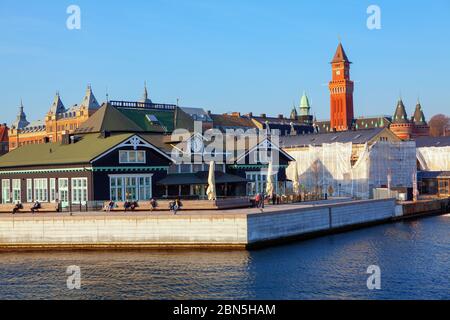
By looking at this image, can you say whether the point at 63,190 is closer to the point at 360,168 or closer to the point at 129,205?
the point at 129,205

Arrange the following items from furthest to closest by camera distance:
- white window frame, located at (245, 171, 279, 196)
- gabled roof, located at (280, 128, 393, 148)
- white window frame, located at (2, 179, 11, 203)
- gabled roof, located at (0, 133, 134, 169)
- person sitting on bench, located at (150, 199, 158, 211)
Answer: gabled roof, located at (280, 128, 393, 148), white window frame, located at (245, 171, 279, 196), white window frame, located at (2, 179, 11, 203), gabled roof, located at (0, 133, 134, 169), person sitting on bench, located at (150, 199, 158, 211)

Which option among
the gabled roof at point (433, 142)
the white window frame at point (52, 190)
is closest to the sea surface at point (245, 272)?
the white window frame at point (52, 190)

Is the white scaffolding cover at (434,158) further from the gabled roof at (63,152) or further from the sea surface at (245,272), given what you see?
the gabled roof at (63,152)

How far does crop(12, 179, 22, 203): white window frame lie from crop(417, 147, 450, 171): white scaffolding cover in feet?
254

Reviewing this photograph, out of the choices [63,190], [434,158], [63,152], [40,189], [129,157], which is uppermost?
[63,152]

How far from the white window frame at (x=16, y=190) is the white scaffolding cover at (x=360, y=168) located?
44.4m

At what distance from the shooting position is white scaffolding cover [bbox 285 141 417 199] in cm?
9619

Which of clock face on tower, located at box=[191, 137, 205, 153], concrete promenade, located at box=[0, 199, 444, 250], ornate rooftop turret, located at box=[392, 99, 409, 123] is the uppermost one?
ornate rooftop turret, located at box=[392, 99, 409, 123]

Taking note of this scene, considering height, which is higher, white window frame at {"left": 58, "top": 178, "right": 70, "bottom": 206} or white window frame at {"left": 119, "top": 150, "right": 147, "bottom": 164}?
white window frame at {"left": 119, "top": 150, "right": 147, "bottom": 164}

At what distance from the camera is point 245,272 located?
38656 millimetres

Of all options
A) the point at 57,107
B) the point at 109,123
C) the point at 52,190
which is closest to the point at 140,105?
the point at 109,123

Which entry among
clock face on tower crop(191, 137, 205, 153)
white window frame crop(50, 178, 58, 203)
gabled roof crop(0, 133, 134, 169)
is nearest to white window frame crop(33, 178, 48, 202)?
white window frame crop(50, 178, 58, 203)

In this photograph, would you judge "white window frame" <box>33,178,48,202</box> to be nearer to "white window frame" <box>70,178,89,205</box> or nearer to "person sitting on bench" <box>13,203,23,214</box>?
"white window frame" <box>70,178,89,205</box>

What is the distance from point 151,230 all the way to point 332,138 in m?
66.3
